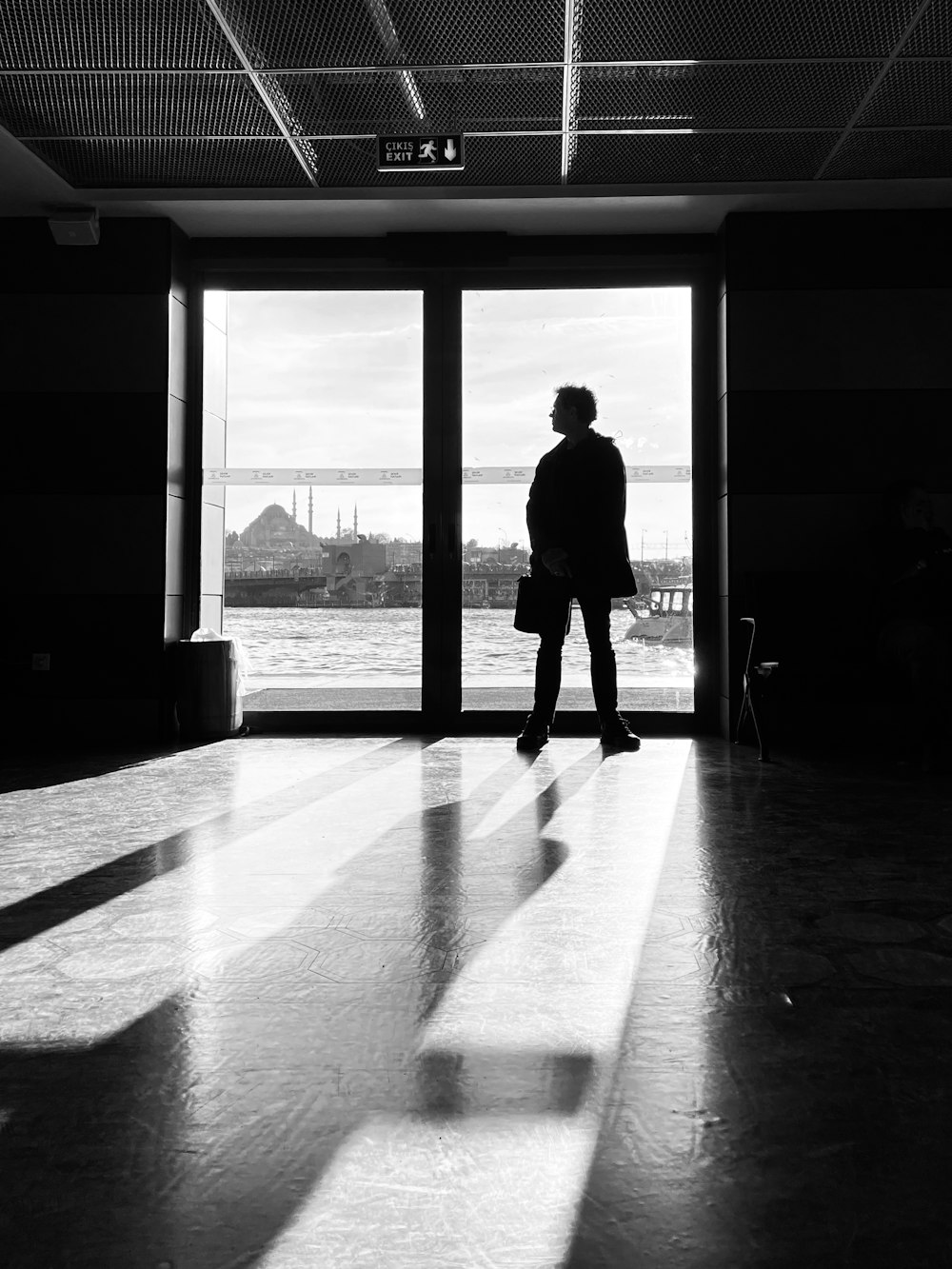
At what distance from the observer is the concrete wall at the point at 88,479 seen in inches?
206

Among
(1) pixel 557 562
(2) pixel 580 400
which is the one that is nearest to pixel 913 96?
(2) pixel 580 400

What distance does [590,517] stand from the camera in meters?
4.71

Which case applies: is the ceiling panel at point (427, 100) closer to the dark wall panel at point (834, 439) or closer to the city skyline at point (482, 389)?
the city skyline at point (482, 389)

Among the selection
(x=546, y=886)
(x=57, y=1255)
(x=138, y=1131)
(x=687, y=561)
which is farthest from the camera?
(x=687, y=561)

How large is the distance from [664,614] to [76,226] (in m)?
3.67

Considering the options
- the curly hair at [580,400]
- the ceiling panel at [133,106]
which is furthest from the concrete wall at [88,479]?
the curly hair at [580,400]

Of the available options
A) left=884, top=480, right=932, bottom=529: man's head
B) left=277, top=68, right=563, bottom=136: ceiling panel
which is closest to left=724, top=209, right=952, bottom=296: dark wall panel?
left=884, top=480, right=932, bottom=529: man's head

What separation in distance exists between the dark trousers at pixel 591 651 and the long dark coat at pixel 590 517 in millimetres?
92

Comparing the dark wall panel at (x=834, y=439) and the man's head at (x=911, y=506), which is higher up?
the dark wall panel at (x=834, y=439)

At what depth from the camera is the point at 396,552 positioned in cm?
561

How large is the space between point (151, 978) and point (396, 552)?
3.97 m

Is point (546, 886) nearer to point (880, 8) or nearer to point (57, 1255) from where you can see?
point (57, 1255)

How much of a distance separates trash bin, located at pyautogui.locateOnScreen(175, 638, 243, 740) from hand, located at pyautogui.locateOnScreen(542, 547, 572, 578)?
176cm

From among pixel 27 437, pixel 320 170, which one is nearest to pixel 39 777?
pixel 27 437
